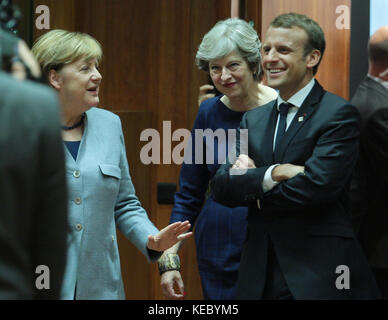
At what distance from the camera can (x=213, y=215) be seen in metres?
2.90

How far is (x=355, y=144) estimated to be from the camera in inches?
95.5

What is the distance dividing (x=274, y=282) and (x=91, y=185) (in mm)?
759

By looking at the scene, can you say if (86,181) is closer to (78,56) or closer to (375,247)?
(78,56)

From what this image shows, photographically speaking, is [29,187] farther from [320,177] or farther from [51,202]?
[320,177]

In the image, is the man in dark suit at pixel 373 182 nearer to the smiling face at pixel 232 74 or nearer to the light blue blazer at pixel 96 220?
the smiling face at pixel 232 74

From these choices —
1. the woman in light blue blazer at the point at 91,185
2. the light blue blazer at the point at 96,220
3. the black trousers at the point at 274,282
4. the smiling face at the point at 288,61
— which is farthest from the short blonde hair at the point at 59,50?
the black trousers at the point at 274,282

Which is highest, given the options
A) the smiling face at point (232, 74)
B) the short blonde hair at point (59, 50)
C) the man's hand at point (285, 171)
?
the short blonde hair at point (59, 50)

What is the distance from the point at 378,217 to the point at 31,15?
7.53ft

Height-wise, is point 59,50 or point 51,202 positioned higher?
point 59,50

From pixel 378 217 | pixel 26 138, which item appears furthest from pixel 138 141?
pixel 26 138

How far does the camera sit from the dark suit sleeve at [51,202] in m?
1.21

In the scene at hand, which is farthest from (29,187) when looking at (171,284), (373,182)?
(373,182)

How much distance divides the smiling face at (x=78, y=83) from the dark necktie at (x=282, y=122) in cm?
72

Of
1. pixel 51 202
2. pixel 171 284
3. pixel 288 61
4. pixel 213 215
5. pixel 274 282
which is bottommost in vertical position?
pixel 171 284
